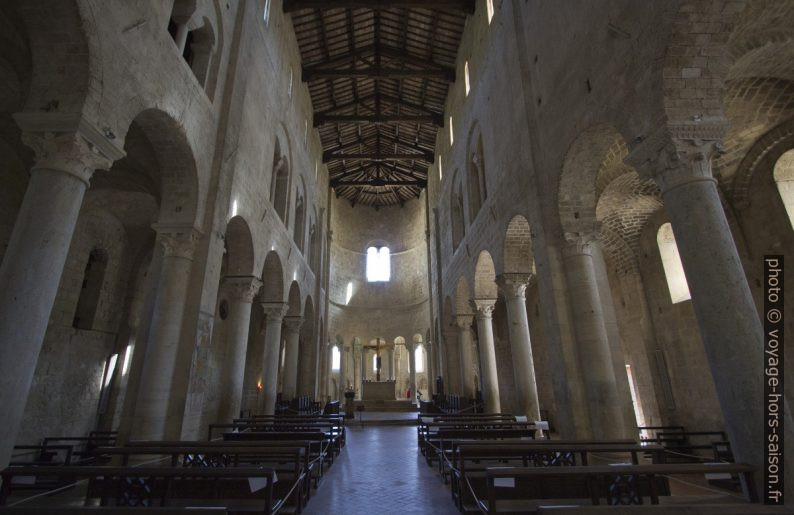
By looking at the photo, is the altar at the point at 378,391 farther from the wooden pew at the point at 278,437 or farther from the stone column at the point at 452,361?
the wooden pew at the point at 278,437

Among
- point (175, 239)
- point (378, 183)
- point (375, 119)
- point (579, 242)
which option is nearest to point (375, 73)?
point (375, 119)

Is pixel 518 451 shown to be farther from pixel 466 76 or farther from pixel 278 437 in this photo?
pixel 466 76

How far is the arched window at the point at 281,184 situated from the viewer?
14.5m

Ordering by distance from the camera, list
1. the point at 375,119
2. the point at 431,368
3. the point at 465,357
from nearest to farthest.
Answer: the point at 465,357 < the point at 375,119 < the point at 431,368

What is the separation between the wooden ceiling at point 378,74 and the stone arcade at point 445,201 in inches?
6.5

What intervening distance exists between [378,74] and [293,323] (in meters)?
12.0

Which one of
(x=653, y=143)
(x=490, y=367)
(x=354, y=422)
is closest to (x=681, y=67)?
(x=653, y=143)

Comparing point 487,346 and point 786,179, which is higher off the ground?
point 786,179

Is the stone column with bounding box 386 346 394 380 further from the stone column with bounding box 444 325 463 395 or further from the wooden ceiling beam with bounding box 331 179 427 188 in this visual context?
the wooden ceiling beam with bounding box 331 179 427 188

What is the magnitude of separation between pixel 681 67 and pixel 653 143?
1085 mm

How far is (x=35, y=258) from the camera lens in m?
4.57

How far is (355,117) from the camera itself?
21094 mm

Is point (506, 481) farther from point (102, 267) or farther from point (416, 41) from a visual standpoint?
point (416, 41)

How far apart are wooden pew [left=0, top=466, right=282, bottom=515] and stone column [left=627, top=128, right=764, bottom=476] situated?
191 inches
